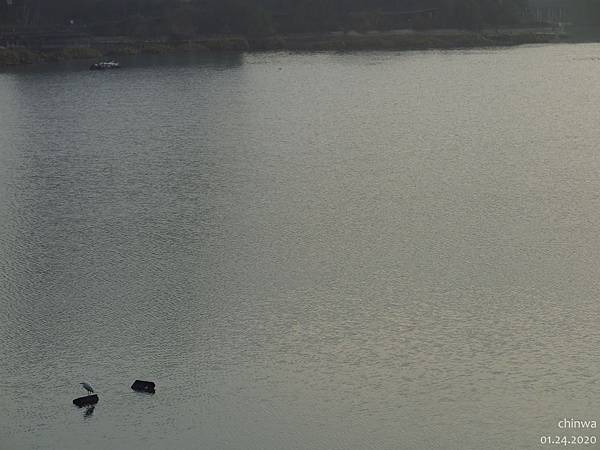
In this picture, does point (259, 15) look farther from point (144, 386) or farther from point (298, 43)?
point (144, 386)

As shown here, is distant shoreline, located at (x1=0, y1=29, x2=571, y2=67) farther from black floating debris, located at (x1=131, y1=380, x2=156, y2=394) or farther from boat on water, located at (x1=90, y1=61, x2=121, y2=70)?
black floating debris, located at (x1=131, y1=380, x2=156, y2=394)

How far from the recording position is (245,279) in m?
17.6

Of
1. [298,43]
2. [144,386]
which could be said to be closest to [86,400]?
[144,386]

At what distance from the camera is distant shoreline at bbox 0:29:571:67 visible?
5722 cm

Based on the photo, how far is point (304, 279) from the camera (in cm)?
1741

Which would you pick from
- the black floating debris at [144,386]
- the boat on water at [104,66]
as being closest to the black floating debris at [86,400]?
the black floating debris at [144,386]

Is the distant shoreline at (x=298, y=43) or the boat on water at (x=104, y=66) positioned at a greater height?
the distant shoreline at (x=298, y=43)

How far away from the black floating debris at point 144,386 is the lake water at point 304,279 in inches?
7.1

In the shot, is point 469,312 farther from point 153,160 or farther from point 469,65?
point 469,65

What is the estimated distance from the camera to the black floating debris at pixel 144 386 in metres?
13.6

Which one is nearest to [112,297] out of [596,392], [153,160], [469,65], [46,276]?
[46,276]

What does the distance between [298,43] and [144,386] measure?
4794cm

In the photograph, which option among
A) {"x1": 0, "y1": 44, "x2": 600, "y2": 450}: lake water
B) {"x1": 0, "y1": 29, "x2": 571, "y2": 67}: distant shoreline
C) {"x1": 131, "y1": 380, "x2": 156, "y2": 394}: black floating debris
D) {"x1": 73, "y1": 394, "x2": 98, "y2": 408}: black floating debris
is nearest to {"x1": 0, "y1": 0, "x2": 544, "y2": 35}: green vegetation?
{"x1": 0, "y1": 29, "x2": 571, "y2": 67}: distant shoreline

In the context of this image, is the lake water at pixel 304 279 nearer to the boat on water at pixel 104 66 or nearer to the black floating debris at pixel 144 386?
the black floating debris at pixel 144 386
